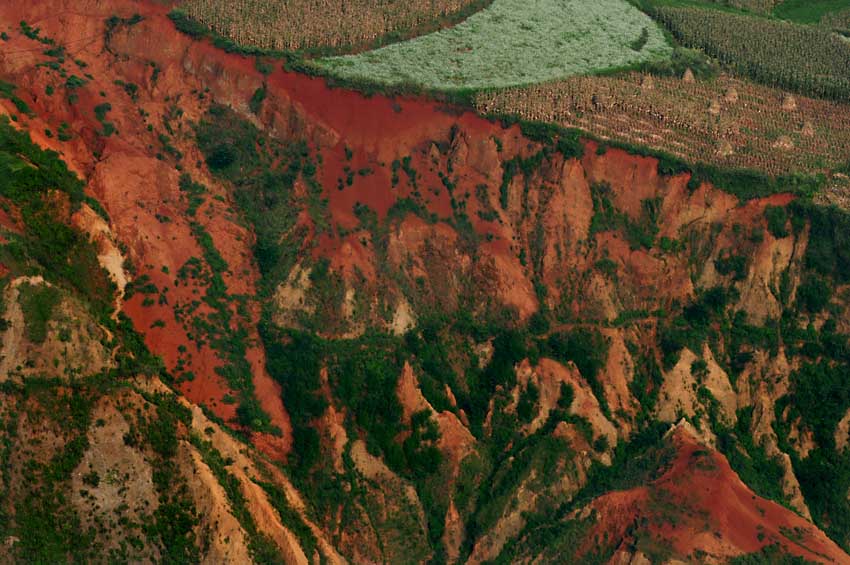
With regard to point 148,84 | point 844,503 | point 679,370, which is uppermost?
point 148,84

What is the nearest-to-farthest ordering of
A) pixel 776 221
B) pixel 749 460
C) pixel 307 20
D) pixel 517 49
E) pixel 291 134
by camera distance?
1. pixel 749 460
2. pixel 291 134
3. pixel 776 221
4. pixel 307 20
5. pixel 517 49

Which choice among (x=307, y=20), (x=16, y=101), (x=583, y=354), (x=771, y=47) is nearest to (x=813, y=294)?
(x=583, y=354)

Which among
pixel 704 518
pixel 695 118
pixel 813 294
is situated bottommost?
pixel 704 518

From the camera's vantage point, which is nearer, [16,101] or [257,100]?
[16,101]

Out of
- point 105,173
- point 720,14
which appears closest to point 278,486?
point 105,173

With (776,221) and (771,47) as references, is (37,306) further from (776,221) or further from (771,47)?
(771,47)

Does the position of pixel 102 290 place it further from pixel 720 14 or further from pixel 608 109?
pixel 720 14

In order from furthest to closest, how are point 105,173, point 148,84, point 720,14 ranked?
point 720,14, point 148,84, point 105,173
